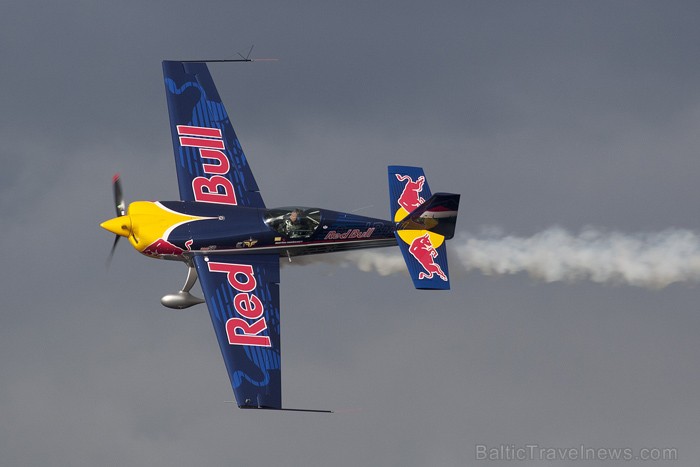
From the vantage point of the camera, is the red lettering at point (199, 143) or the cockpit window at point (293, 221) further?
the red lettering at point (199, 143)

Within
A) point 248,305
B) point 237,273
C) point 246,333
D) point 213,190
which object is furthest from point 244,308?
point 213,190

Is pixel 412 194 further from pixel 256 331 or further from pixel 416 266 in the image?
pixel 256 331

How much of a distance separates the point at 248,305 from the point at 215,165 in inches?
205

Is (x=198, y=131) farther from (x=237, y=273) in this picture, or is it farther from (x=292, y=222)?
(x=237, y=273)

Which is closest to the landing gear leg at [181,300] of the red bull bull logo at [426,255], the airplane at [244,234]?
the airplane at [244,234]

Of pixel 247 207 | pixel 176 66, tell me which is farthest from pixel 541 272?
pixel 176 66

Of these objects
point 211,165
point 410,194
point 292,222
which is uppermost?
point 211,165

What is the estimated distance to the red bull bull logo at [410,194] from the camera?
59469mm

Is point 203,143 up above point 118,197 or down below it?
above

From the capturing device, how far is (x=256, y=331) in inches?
2213

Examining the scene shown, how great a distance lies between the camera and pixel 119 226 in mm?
57312

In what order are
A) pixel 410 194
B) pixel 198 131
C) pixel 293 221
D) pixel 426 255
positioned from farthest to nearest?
Answer: pixel 198 131, pixel 410 194, pixel 426 255, pixel 293 221

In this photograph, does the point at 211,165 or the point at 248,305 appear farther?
the point at 211,165

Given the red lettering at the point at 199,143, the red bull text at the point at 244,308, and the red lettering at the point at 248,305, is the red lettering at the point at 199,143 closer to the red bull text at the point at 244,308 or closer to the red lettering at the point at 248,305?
the red bull text at the point at 244,308
